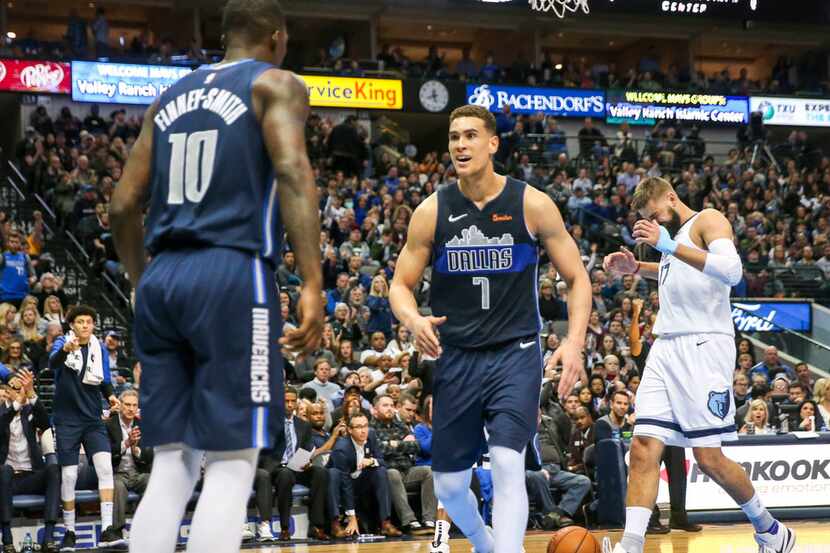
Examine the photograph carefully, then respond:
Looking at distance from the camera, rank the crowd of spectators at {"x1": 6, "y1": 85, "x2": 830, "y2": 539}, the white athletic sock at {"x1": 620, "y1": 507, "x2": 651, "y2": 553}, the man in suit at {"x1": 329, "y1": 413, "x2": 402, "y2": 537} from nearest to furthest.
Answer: the white athletic sock at {"x1": 620, "y1": 507, "x2": 651, "y2": 553}
the man in suit at {"x1": 329, "y1": 413, "x2": 402, "y2": 537}
the crowd of spectators at {"x1": 6, "y1": 85, "x2": 830, "y2": 539}

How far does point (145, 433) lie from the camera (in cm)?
394

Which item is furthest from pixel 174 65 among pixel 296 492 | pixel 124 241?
pixel 124 241

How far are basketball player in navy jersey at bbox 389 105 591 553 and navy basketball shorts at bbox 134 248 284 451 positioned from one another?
213 cm

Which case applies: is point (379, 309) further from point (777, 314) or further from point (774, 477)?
point (777, 314)

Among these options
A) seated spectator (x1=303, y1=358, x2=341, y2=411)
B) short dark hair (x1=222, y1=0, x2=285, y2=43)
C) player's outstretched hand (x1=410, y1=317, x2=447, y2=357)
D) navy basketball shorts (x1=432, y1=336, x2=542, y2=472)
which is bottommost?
seated spectator (x1=303, y1=358, x2=341, y2=411)

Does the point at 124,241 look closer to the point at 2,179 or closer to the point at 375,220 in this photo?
the point at 375,220

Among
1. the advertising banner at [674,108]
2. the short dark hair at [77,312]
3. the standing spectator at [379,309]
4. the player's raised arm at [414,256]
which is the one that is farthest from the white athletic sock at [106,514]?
the advertising banner at [674,108]

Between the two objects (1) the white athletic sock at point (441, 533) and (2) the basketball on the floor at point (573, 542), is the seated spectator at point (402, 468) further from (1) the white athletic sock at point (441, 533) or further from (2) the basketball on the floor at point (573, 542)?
(2) the basketball on the floor at point (573, 542)

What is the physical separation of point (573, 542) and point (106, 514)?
218 inches

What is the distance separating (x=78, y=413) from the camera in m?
11.3

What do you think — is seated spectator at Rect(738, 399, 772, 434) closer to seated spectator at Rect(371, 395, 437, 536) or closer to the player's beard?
seated spectator at Rect(371, 395, 437, 536)

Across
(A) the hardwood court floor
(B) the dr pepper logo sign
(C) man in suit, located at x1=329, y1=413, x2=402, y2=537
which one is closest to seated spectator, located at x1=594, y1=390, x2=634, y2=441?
(A) the hardwood court floor

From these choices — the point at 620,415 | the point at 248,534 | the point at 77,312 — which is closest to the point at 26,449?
the point at 77,312

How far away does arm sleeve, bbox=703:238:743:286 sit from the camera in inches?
292
